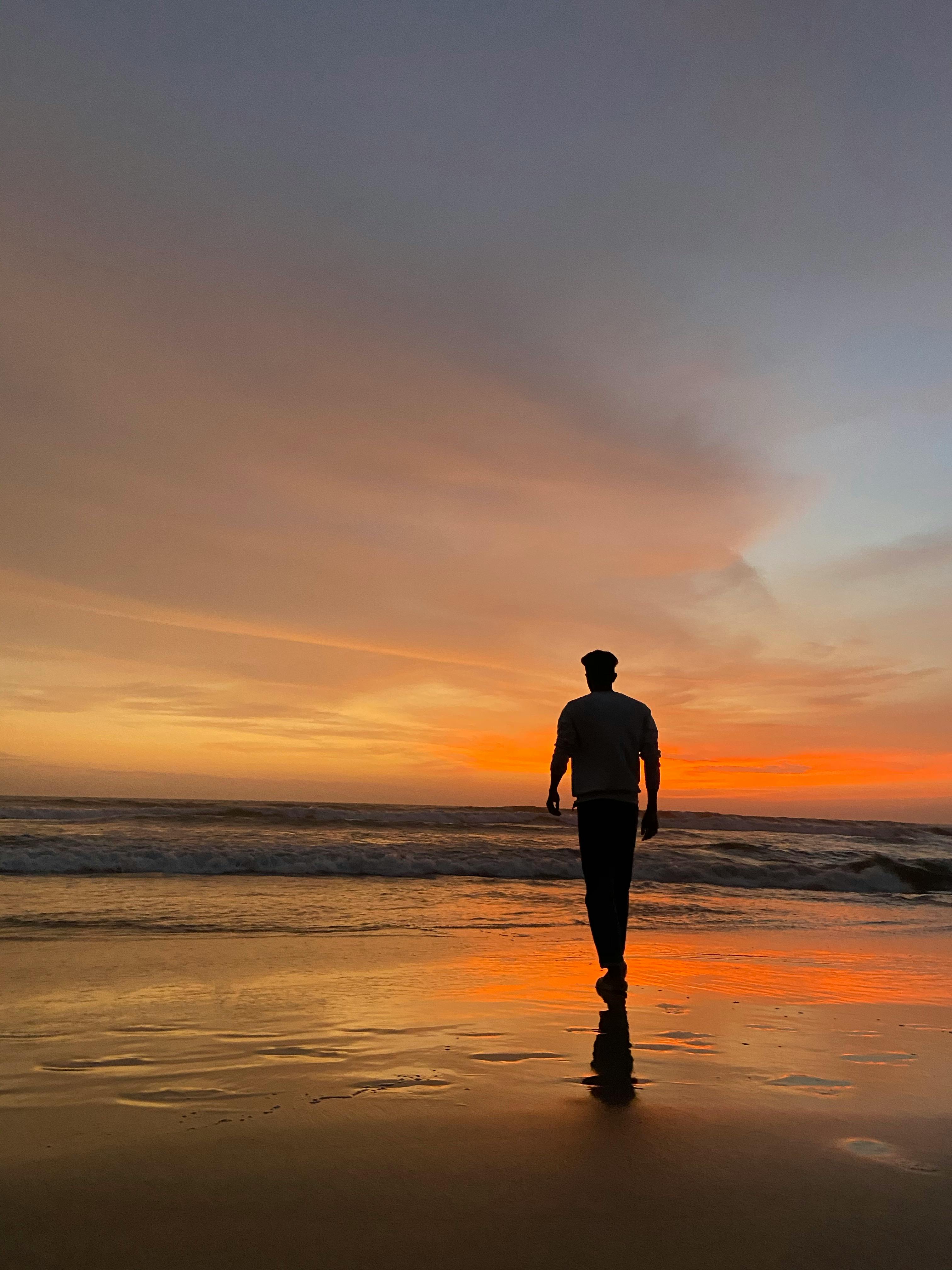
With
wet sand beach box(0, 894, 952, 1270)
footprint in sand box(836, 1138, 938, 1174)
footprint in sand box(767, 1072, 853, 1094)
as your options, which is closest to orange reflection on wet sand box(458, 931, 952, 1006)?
wet sand beach box(0, 894, 952, 1270)

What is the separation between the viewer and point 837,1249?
1810 mm

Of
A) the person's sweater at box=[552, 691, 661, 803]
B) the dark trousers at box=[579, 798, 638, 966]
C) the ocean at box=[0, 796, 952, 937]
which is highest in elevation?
the person's sweater at box=[552, 691, 661, 803]

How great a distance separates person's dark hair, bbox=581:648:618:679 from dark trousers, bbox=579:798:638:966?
2.72 ft

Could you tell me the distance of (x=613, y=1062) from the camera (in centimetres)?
339

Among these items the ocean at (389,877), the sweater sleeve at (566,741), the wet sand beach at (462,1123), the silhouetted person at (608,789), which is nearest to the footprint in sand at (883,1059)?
the wet sand beach at (462,1123)

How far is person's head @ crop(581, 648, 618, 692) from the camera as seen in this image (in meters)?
5.81

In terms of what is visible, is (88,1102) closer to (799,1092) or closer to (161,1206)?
(161,1206)

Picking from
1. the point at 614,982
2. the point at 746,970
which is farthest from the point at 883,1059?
the point at 746,970

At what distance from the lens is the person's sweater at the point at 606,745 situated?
550 centimetres

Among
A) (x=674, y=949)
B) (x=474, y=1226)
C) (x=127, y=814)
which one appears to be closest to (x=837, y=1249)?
(x=474, y=1226)

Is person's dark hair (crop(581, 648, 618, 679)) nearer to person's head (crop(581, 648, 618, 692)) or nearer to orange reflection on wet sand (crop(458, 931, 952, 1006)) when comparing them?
person's head (crop(581, 648, 618, 692))

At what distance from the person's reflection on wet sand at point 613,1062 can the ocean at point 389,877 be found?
3.74 meters

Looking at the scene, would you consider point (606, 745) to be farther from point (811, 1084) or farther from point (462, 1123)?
point (462, 1123)

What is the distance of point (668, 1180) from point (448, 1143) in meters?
0.59
